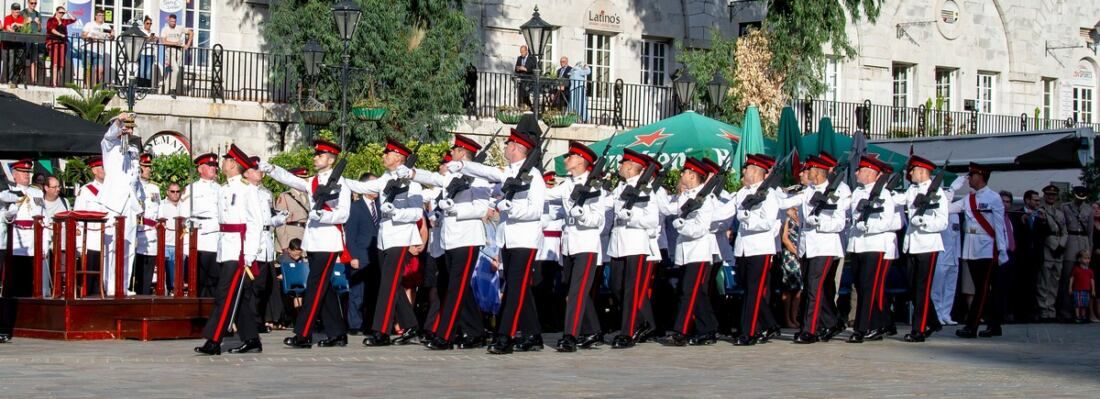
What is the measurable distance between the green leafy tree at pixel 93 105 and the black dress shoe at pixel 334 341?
37.3 feet

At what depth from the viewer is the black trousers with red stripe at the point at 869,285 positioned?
17844 millimetres

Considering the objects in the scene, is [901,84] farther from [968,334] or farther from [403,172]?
[403,172]

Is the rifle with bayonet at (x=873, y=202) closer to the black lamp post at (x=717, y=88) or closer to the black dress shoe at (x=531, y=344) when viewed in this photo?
the black dress shoe at (x=531, y=344)

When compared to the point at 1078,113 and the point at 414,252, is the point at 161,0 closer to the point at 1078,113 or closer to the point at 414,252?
the point at 414,252

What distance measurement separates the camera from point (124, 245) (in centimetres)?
1703

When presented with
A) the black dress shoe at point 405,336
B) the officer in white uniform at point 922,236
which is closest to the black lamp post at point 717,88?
the officer in white uniform at point 922,236

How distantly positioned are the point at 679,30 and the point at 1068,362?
23133 millimetres

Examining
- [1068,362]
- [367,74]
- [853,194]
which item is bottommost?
[1068,362]

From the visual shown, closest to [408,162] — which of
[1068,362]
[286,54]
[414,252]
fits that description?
[414,252]

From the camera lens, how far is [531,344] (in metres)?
16.0

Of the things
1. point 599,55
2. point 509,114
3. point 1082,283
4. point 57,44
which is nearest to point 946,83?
point 599,55

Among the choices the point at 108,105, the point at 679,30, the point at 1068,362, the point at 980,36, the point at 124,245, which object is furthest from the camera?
the point at 980,36

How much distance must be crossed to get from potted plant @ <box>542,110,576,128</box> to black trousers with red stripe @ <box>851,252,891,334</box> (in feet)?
47.5

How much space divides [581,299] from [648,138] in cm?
772
